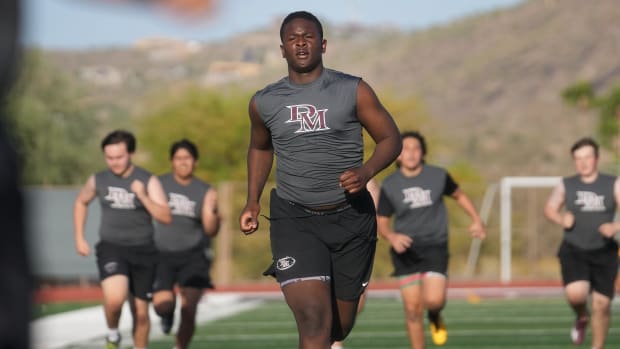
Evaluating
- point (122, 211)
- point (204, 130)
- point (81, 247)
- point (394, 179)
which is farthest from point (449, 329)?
point (204, 130)

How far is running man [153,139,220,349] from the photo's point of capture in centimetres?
1247

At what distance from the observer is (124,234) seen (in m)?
12.0

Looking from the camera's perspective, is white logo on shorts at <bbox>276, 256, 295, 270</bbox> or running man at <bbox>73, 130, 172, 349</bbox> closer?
white logo on shorts at <bbox>276, 256, 295, 270</bbox>

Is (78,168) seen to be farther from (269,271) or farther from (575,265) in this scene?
(269,271)

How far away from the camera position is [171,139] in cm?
4416

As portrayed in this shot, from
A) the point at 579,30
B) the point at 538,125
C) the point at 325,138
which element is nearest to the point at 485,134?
the point at 538,125

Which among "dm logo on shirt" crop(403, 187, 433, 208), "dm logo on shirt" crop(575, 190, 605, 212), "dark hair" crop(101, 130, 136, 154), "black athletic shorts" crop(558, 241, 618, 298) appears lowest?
"black athletic shorts" crop(558, 241, 618, 298)

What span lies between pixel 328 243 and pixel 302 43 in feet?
3.56

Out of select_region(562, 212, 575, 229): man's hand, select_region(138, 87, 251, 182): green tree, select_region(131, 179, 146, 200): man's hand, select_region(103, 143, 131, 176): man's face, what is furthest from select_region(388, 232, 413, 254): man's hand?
select_region(138, 87, 251, 182): green tree

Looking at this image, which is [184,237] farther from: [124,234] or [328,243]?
[328,243]

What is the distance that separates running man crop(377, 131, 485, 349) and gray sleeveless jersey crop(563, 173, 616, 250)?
88cm

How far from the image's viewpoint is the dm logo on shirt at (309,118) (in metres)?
7.78

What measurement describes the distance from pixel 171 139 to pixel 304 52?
120 ft

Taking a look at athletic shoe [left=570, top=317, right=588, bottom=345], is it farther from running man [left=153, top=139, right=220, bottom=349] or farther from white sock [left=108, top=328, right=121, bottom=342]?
white sock [left=108, top=328, right=121, bottom=342]
